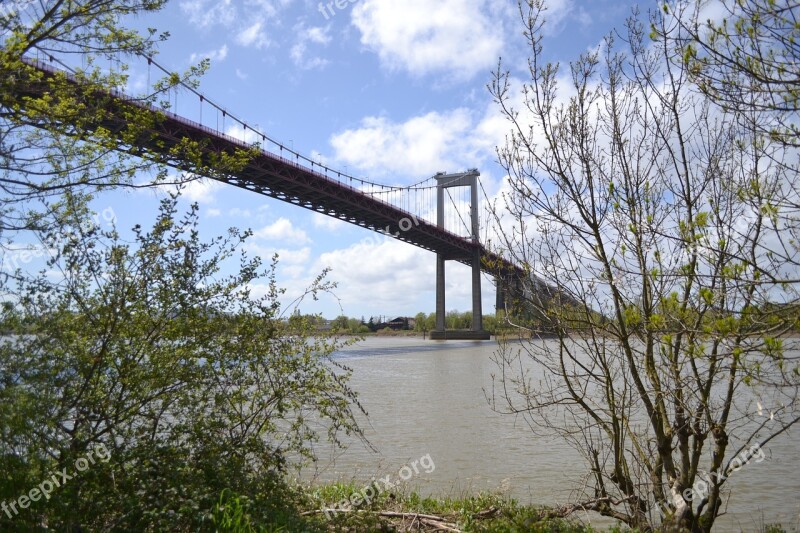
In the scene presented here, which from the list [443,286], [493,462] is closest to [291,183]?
[443,286]

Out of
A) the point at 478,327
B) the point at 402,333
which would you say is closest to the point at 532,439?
the point at 478,327

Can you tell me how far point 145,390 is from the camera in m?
3.65

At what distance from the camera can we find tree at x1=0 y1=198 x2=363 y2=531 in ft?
10.5

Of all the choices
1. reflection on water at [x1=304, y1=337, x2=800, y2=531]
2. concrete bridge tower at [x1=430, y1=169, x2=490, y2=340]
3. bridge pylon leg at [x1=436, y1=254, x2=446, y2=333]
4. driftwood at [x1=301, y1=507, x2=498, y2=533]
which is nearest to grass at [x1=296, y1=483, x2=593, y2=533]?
driftwood at [x1=301, y1=507, x2=498, y2=533]

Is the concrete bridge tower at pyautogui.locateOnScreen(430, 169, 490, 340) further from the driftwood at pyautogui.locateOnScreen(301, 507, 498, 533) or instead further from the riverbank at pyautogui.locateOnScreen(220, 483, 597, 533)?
the driftwood at pyautogui.locateOnScreen(301, 507, 498, 533)

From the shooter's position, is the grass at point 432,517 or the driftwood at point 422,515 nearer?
the grass at point 432,517

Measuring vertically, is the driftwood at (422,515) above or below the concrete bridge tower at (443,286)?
below

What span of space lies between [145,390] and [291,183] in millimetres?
24216

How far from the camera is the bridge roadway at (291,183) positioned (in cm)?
407

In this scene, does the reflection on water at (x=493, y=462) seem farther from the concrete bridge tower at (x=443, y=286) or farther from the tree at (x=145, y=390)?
the concrete bridge tower at (x=443, y=286)

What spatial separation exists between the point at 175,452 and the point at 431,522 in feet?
5.58

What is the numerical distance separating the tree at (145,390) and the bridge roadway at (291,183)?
89 cm

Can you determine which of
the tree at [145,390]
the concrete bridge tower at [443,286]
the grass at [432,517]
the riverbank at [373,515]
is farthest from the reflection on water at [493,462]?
the concrete bridge tower at [443,286]

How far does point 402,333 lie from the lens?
66.2m
